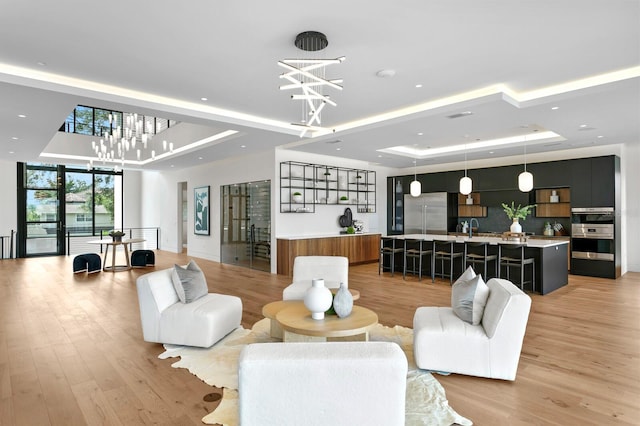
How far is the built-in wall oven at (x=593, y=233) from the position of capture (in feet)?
25.7

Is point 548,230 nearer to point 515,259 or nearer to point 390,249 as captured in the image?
point 515,259

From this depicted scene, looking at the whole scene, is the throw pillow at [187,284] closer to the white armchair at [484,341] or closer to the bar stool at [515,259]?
the white armchair at [484,341]

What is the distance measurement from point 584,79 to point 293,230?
6.21 m

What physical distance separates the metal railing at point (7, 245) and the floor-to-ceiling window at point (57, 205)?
0.16 metres

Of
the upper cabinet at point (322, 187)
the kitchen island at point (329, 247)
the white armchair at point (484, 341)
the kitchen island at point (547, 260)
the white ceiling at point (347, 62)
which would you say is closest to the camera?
the white armchair at point (484, 341)

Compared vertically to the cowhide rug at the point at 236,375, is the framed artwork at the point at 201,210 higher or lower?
higher

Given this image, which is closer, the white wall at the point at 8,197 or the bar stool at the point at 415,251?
the bar stool at the point at 415,251

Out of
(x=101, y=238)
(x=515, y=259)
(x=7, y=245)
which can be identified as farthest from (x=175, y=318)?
(x=7, y=245)

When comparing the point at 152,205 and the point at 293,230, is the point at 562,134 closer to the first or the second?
the point at 293,230

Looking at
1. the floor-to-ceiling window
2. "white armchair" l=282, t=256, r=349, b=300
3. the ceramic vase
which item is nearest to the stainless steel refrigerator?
"white armchair" l=282, t=256, r=349, b=300

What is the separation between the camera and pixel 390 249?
8305 mm

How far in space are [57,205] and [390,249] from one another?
10.8m

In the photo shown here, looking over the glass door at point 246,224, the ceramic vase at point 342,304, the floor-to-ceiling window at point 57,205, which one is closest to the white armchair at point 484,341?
the ceramic vase at point 342,304

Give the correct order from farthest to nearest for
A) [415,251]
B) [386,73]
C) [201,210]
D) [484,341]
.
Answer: [201,210], [415,251], [386,73], [484,341]
